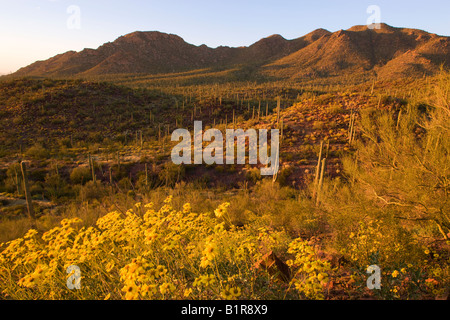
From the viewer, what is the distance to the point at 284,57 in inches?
3000

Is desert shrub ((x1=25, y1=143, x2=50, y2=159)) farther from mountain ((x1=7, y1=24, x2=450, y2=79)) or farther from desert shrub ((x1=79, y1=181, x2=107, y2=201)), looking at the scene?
mountain ((x1=7, y1=24, x2=450, y2=79))

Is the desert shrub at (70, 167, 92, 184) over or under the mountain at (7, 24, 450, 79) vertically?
under

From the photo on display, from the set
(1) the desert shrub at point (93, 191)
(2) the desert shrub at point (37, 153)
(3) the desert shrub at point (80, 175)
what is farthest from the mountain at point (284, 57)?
(1) the desert shrub at point (93, 191)

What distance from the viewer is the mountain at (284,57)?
54875mm

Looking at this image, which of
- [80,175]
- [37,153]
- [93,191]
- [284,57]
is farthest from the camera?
[284,57]

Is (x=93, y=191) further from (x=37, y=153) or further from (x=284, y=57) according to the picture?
(x=284, y=57)

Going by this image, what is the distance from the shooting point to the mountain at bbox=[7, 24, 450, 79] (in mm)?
54875

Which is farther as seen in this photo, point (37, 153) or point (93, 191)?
point (37, 153)

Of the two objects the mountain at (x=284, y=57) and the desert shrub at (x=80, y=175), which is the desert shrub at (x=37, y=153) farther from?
the mountain at (x=284, y=57)

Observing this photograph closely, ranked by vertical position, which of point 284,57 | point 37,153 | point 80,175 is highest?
point 284,57

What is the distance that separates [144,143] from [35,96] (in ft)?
65.9

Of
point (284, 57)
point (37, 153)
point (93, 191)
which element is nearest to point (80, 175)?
point (93, 191)

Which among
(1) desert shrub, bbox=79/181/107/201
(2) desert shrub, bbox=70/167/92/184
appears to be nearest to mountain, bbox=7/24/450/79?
(2) desert shrub, bbox=70/167/92/184

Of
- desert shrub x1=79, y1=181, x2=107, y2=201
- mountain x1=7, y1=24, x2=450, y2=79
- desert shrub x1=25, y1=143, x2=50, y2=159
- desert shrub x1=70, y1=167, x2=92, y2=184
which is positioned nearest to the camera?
desert shrub x1=79, y1=181, x2=107, y2=201
